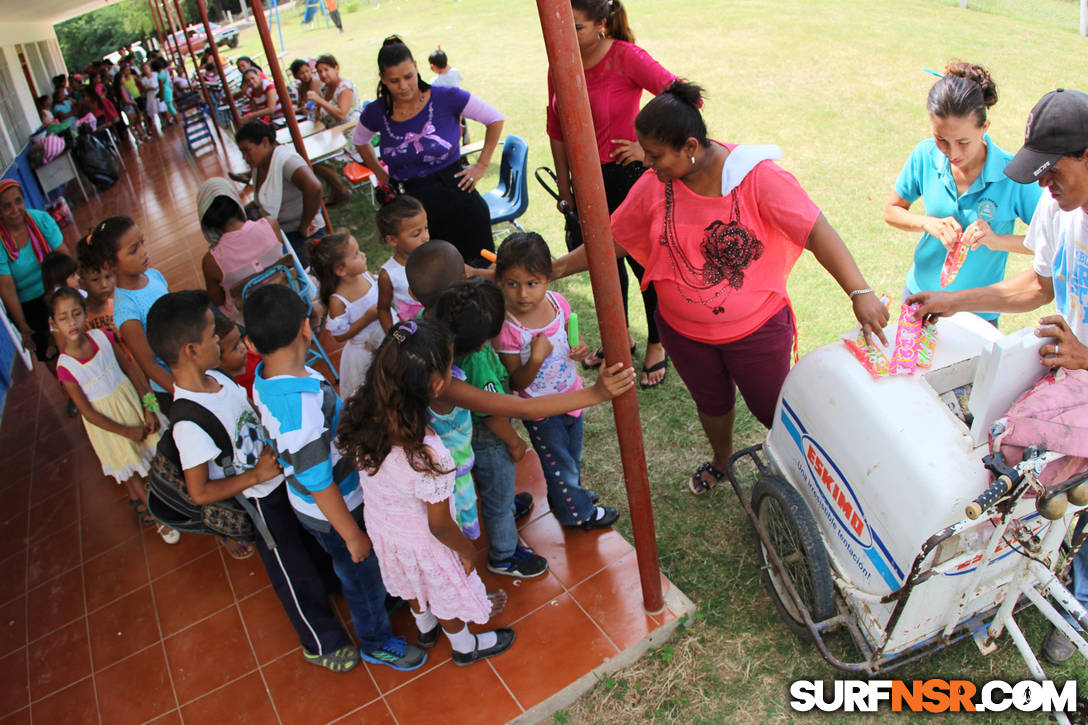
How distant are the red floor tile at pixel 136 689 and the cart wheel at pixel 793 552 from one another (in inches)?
96.1

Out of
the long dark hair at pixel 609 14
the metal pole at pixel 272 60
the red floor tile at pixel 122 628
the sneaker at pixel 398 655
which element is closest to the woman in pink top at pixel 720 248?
the long dark hair at pixel 609 14

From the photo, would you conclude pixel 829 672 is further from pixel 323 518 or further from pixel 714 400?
pixel 323 518

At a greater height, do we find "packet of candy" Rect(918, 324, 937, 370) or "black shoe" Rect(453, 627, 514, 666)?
"packet of candy" Rect(918, 324, 937, 370)

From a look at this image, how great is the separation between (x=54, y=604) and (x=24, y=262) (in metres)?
2.69

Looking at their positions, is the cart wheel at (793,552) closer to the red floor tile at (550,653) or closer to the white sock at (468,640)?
the red floor tile at (550,653)

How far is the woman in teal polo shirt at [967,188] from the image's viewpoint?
2793 millimetres

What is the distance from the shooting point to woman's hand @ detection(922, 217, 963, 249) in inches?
116

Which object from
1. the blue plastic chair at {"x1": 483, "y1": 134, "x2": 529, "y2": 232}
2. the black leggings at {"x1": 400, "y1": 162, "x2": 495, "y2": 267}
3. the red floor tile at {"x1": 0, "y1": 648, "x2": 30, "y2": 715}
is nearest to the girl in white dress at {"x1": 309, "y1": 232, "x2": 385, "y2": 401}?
the black leggings at {"x1": 400, "y1": 162, "x2": 495, "y2": 267}

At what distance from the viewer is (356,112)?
9.18 metres

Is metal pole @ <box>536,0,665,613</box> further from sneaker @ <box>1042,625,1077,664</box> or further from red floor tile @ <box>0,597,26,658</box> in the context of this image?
red floor tile @ <box>0,597,26,658</box>

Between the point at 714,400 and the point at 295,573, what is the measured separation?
184cm

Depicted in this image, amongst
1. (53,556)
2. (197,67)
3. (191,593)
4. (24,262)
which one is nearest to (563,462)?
(191,593)

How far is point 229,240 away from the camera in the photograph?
13.6 feet

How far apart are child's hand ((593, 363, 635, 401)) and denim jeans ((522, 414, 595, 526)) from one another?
0.72m
